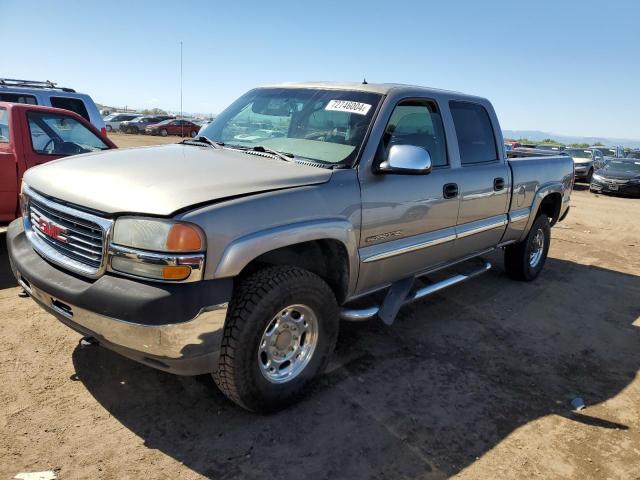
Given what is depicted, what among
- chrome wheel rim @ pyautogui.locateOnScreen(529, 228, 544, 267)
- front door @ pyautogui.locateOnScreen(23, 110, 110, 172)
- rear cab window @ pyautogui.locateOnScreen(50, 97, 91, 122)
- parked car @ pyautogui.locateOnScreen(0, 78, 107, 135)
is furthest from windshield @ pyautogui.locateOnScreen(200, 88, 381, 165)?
rear cab window @ pyautogui.locateOnScreen(50, 97, 91, 122)

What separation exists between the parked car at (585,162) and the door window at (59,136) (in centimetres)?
1863

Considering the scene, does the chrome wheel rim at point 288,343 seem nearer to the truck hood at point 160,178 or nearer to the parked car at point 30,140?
the truck hood at point 160,178

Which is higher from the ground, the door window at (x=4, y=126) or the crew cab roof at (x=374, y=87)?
the crew cab roof at (x=374, y=87)

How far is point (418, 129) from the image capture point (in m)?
3.89

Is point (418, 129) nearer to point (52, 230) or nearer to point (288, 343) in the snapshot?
point (288, 343)

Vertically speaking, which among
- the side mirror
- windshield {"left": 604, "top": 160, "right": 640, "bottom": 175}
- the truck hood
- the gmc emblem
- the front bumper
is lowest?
windshield {"left": 604, "top": 160, "right": 640, "bottom": 175}

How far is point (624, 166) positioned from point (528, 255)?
15.1m

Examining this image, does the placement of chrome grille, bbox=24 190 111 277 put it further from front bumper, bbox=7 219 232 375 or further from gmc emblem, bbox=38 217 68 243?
front bumper, bbox=7 219 232 375

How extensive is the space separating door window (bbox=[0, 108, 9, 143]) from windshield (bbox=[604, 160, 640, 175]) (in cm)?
1833

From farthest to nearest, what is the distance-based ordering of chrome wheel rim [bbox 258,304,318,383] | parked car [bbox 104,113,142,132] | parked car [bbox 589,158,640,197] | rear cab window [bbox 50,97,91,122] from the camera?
parked car [bbox 104,113,142,132] < parked car [bbox 589,158,640,197] < rear cab window [bbox 50,97,91,122] < chrome wheel rim [bbox 258,304,318,383]

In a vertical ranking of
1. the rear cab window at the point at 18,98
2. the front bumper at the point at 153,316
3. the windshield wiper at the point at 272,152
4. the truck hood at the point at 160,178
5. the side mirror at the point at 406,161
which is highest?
the side mirror at the point at 406,161

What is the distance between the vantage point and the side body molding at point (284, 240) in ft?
8.12

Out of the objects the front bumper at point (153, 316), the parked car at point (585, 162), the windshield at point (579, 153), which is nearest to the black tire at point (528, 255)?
the front bumper at point (153, 316)

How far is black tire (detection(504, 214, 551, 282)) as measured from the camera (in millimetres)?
5750
